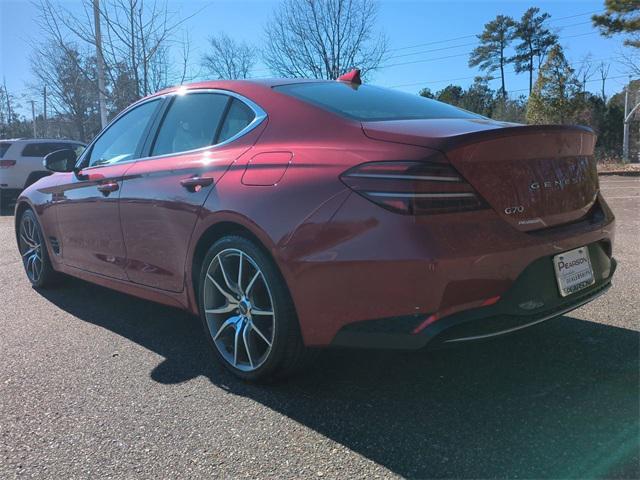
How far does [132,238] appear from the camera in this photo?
3.49 meters

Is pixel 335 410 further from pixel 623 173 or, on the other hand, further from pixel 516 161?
pixel 623 173

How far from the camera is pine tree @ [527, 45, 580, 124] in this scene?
2164 centimetres

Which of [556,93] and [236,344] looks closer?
[236,344]

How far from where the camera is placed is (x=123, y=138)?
4.03m

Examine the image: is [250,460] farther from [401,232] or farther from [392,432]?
[401,232]

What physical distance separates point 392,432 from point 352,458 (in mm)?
246

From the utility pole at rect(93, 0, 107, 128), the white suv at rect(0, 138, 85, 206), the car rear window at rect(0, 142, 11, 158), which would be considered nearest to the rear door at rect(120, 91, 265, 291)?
the white suv at rect(0, 138, 85, 206)

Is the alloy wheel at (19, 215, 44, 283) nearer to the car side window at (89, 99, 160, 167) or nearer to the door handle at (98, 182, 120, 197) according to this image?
the car side window at (89, 99, 160, 167)

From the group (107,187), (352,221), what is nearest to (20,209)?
(107,187)

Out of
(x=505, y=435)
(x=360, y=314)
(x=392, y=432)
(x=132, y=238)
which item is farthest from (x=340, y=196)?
(x=132, y=238)

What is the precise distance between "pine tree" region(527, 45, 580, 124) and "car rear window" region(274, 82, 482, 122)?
67.7 ft

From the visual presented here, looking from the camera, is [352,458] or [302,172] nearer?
[352,458]

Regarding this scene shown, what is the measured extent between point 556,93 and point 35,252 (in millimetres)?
21488

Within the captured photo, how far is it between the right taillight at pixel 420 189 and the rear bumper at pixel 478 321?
39cm
